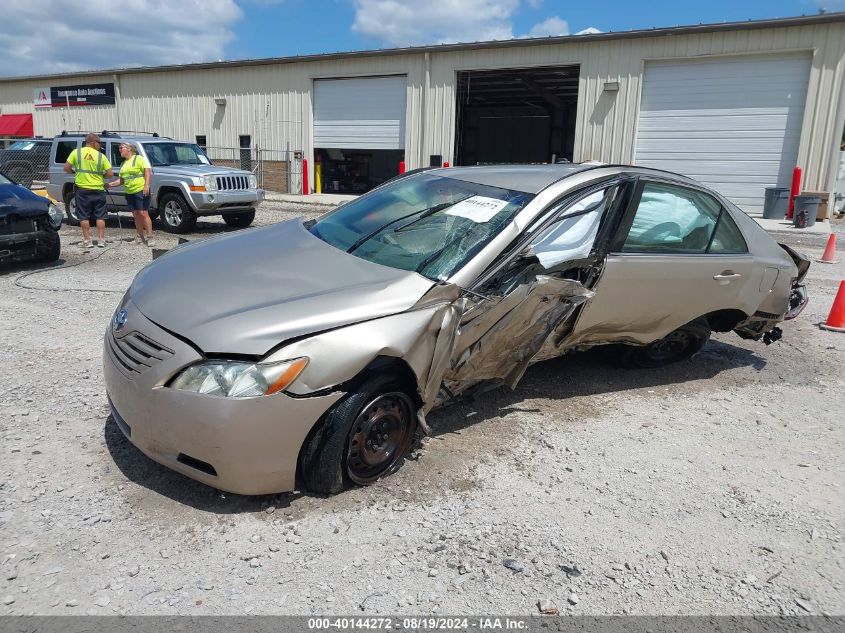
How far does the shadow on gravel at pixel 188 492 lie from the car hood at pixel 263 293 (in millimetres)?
834

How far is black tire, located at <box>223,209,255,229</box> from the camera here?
13516 millimetres

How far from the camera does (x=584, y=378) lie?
5.06 meters

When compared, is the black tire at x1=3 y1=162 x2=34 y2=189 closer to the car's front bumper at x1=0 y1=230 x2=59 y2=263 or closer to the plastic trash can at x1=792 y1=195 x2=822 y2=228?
the car's front bumper at x1=0 y1=230 x2=59 y2=263

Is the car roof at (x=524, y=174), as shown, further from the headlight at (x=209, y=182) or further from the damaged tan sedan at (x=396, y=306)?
the headlight at (x=209, y=182)

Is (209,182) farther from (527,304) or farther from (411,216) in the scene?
(527,304)

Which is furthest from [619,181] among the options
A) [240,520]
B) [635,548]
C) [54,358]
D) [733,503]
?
[54,358]

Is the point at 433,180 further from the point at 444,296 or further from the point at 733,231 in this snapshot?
the point at 733,231

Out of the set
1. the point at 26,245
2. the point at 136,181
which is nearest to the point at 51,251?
the point at 26,245

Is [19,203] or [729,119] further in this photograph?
[729,119]

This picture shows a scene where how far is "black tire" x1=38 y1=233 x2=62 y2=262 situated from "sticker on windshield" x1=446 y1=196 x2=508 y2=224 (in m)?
7.02

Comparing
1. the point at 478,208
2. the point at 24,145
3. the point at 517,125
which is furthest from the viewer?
the point at 517,125

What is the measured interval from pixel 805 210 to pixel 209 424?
712 inches

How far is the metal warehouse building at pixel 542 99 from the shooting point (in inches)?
696

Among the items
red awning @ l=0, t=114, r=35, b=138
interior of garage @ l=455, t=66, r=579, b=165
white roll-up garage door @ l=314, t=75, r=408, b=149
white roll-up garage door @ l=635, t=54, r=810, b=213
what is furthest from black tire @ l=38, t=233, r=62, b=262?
red awning @ l=0, t=114, r=35, b=138
